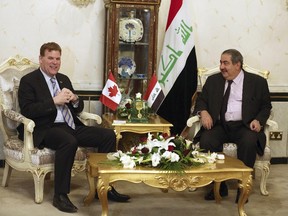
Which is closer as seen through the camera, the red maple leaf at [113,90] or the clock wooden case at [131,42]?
the red maple leaf at [113,90]

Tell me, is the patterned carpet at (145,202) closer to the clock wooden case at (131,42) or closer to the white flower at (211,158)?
the white flower at (211,158)

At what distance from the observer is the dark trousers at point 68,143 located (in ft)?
13.2

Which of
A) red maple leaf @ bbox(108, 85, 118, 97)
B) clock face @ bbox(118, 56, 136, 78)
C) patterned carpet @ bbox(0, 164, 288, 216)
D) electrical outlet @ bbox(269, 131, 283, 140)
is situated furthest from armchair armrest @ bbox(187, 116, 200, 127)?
electrical outlet @ bbox(269, 131, 283, 140)

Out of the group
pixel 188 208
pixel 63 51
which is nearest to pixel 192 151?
pixel 188 208

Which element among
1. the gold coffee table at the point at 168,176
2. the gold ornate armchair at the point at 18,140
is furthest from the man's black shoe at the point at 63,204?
the gold coffee table at the point at 168,176

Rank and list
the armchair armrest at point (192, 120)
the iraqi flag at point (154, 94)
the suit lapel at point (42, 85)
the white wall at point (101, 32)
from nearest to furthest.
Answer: the suit lapel at point (42, 85) → the armchair armrest at point (192, 120) → the iraqi flag at point (154, 94) → the white wall at point (101, 32)

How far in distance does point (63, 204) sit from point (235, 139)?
154cm

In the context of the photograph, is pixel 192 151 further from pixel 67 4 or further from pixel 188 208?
pixel 67 4

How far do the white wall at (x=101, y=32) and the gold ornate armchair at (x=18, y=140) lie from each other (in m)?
0.42

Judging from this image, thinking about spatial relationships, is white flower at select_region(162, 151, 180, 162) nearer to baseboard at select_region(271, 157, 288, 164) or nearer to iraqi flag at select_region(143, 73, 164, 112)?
iraqi flag at select_region(143, 73, 164, 112)

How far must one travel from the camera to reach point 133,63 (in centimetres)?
516

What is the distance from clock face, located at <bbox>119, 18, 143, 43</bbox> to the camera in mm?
5053

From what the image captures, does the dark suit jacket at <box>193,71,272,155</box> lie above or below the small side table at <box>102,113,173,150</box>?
above

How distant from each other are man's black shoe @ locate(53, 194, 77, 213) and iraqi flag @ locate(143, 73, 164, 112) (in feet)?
4.16
